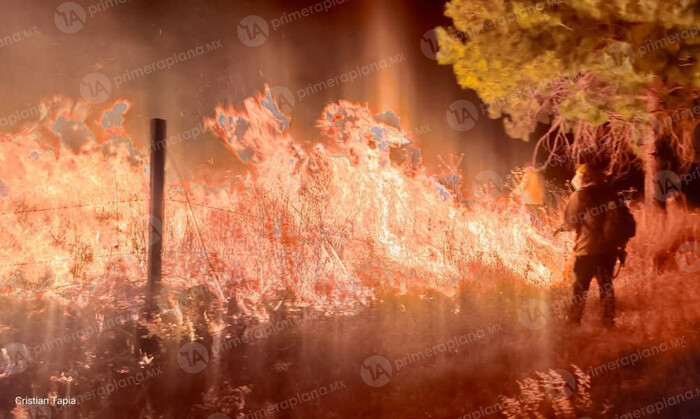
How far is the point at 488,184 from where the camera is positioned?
7586mm

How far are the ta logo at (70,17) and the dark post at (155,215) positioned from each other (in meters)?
1.51

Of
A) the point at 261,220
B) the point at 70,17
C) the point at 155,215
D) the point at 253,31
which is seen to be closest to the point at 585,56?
the point at 253,31

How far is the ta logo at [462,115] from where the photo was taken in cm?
757

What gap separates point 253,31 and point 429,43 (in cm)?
259

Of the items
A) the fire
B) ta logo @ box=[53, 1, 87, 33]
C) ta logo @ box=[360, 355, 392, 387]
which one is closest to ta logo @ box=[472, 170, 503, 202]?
the fire

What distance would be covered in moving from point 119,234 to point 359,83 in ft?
12.2

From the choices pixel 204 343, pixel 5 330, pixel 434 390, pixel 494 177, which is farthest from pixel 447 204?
pixel 5 330

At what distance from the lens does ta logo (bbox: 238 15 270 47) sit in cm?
661

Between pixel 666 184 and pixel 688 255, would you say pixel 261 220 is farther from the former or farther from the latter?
pixel 688 255

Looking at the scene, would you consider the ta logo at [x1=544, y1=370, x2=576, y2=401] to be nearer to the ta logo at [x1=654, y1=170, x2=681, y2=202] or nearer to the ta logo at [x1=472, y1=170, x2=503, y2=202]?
the ta logo at [x1=472, y1=170, x2=503, y2=202]

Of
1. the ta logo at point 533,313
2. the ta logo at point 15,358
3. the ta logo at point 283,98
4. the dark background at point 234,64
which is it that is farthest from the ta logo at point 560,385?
the ta logo at point 15,358

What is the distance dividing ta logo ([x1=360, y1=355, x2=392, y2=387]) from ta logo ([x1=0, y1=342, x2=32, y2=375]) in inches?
151

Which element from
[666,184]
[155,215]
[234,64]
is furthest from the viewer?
[666,184]

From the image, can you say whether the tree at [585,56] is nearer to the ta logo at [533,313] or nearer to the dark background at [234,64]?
the dark background at [234,64]
